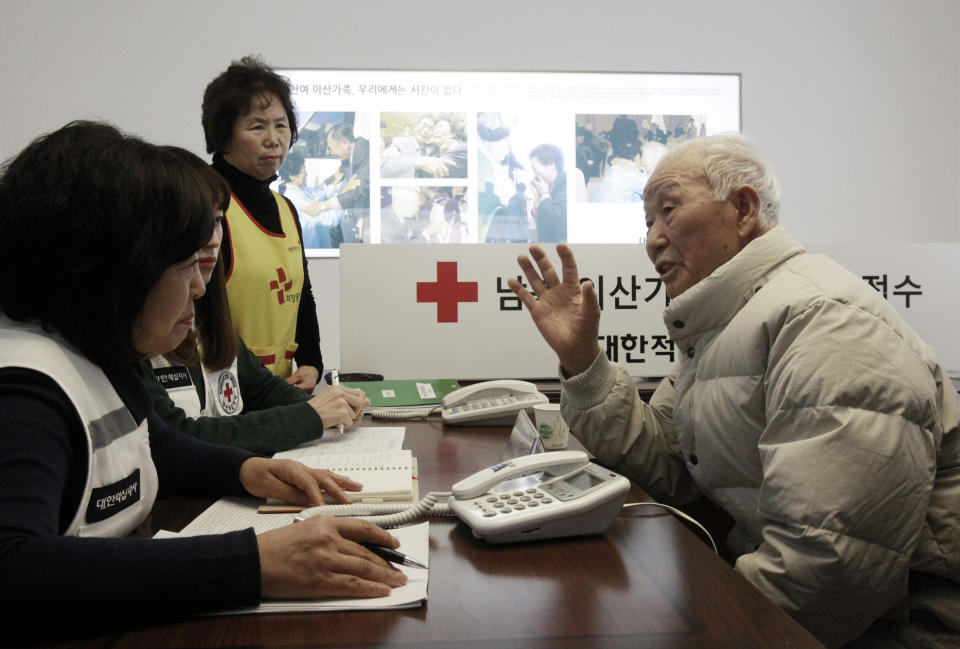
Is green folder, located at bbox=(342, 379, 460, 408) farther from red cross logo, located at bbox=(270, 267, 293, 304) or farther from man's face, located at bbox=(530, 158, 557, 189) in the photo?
man's face, located at bbox=(530, 158, 557, 189)

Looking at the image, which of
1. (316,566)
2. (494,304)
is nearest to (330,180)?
(494,304)

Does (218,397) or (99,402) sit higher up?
(99,402)

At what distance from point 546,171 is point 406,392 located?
243 cm

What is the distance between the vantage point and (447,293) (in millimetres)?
2408

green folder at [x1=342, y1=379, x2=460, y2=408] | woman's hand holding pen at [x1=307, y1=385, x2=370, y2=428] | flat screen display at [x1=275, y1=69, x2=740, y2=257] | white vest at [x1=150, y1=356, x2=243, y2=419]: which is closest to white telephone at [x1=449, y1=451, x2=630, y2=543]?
woman's hand holding pen at [x1=307, y1=385, x2=370, y2=428]

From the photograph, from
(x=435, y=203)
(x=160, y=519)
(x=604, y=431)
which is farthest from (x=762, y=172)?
(x=435, y=203)

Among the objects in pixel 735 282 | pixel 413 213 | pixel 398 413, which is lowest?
pixel 398 413

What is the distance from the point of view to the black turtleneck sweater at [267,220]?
2.20 metres

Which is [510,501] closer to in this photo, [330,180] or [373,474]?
[373,474]

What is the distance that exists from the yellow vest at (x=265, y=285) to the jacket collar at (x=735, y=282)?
128 cm

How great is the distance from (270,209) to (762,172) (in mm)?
1467

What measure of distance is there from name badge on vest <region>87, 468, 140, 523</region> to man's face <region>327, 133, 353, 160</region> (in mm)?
3396

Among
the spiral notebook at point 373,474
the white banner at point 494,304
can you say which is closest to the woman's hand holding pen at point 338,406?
the spiral notebook at point 373,474

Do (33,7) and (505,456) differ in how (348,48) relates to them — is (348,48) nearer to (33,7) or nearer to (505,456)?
(33,7)
